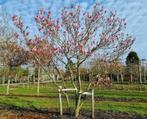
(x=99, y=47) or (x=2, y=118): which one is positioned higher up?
(x=99, y=47)

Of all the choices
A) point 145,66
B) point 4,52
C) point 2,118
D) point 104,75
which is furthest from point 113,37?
point 145,66

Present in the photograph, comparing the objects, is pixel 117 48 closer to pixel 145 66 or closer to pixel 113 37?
pixel 113 37

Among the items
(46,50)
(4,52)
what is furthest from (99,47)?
(4,52)

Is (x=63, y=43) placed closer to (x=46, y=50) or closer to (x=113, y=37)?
(x=46, y=50)

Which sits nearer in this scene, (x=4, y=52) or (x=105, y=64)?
(x=105, y=64)

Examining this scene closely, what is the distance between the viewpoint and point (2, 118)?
38.4 feet

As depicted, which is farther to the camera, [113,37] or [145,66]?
[145,66]

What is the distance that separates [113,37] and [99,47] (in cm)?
79

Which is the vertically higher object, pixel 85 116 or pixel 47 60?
pixel 47 60

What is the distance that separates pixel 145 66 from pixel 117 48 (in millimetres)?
38517

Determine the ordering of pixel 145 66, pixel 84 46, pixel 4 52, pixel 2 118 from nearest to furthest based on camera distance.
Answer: pixel 2 118
pixel 84 46
pixel 4 52
pixel 145 66

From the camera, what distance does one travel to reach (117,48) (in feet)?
50.7

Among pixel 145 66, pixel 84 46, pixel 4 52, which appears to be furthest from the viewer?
pixel 145 66

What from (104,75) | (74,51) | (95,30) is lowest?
(104,75)
